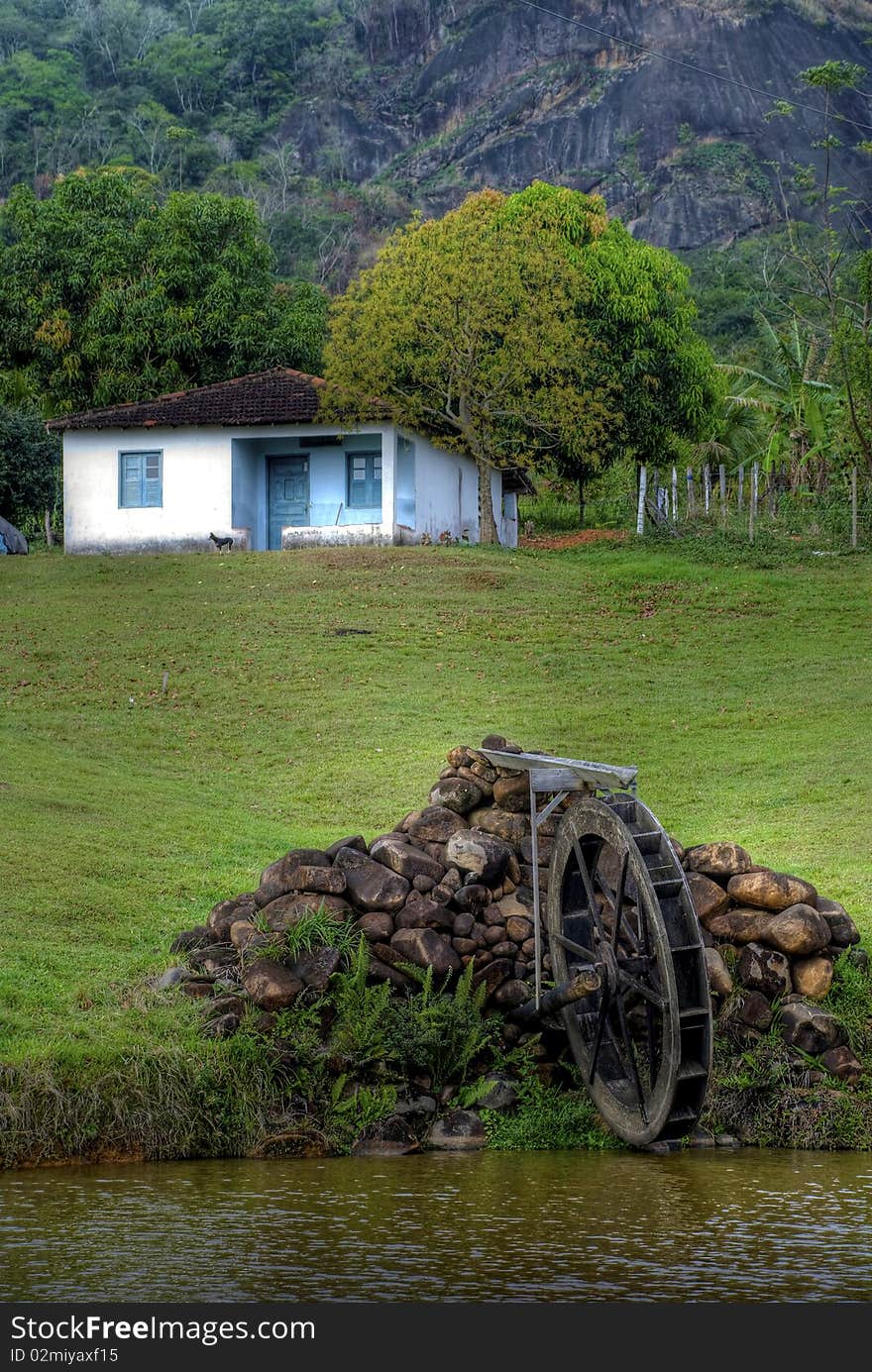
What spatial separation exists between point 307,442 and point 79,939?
25726 mm

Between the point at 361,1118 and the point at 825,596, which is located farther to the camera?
the point at 825,596

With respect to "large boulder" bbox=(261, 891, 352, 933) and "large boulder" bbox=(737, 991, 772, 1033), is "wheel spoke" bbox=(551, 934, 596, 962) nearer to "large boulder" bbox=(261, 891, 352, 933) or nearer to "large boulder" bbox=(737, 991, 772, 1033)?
"large boulder" bbox=(737, 991, 772, 1033)

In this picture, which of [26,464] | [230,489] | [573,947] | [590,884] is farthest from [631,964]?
[26,464]

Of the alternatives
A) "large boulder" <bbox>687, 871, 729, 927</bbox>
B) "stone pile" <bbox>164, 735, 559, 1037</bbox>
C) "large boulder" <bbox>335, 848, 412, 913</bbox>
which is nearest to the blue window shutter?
"stone pile" <bbox>164, 735, 559, 1037</bbox>

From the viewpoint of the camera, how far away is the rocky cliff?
4173 inches

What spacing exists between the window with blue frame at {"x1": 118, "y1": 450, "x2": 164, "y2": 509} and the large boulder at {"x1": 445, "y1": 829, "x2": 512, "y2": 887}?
2671 centimetres

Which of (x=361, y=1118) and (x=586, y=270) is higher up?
(x=586, y=270)

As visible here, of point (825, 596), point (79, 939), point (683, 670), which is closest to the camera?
point (79, 939)

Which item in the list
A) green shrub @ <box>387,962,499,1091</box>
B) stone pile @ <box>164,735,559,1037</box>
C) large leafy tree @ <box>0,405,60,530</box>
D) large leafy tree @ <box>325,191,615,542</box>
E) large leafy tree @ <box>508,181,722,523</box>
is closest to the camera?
green shrub @ <box>387,962,499,1091</box>

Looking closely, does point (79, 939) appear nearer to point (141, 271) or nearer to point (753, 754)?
point (753, 754)

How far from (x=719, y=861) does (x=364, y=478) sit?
2618 cm

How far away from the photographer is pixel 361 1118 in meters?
11.0

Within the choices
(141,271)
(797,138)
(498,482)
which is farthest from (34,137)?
(498,482)

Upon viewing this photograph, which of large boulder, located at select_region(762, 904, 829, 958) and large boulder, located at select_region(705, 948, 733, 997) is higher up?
large boulder, located at select_region(762, 904, 829, 958)
